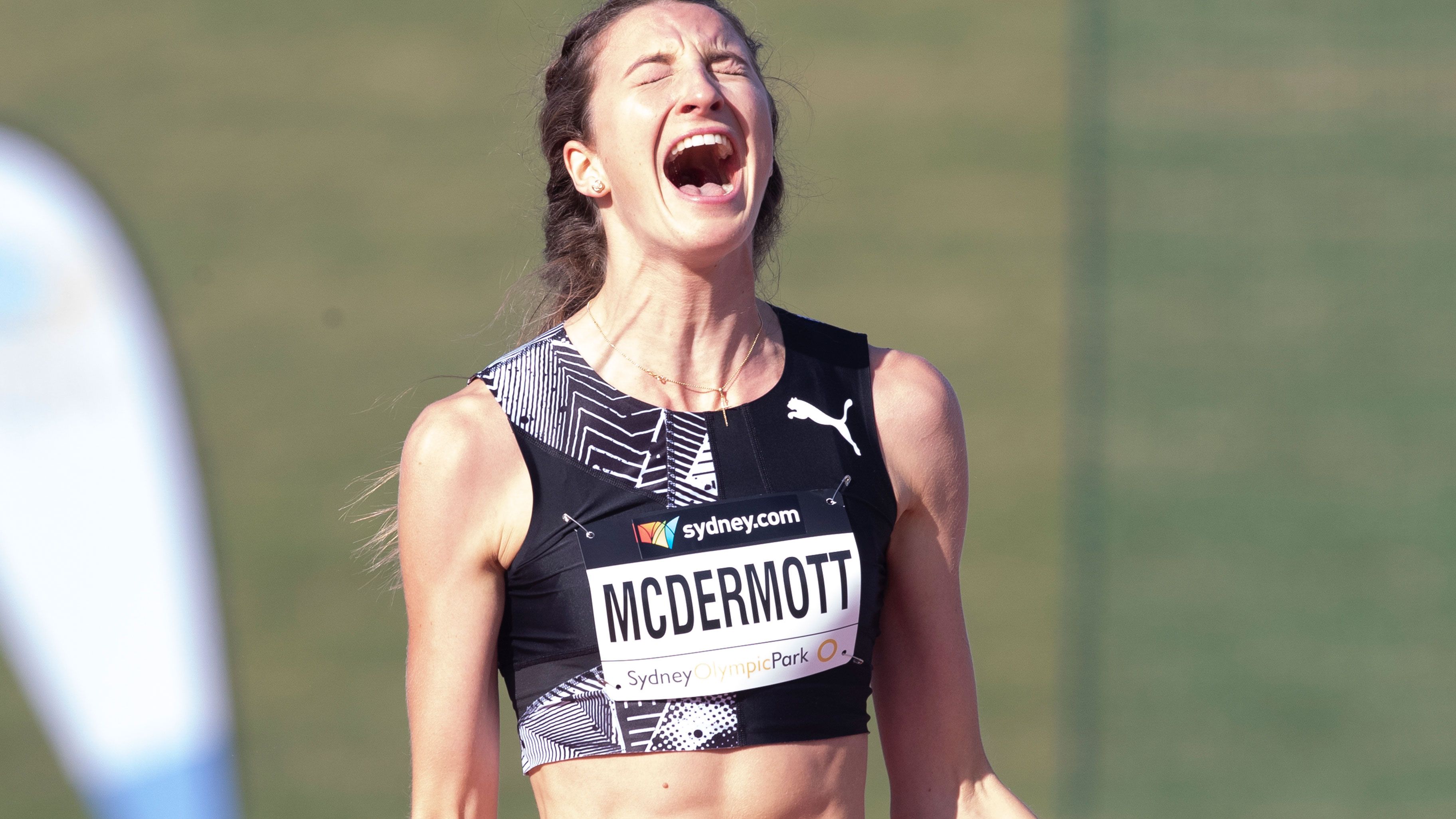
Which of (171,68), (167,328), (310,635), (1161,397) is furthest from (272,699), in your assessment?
(1161,397)

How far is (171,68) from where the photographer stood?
388 centimetres

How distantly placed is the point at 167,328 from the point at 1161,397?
267 cm

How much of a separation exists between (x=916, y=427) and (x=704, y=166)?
0.35 m

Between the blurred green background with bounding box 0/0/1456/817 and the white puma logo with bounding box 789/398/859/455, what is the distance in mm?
2373

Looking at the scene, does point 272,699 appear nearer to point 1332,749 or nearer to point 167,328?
point 167,328

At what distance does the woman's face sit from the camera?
139 cm

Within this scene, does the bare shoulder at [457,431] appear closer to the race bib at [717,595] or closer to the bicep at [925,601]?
the race bib at [717,595]

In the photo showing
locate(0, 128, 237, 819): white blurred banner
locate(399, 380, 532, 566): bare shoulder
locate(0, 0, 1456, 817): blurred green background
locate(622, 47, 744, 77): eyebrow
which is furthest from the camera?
locate(0, 0, 1456, 817): blurred green background

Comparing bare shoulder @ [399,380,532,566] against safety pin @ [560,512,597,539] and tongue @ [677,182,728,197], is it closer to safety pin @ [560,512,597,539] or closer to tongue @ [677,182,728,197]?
safety pin @ [560,512,597,539]

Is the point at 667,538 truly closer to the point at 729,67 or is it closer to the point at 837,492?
the point at 837,492

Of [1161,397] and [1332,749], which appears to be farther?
[1161,397]

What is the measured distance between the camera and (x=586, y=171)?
1508 mm

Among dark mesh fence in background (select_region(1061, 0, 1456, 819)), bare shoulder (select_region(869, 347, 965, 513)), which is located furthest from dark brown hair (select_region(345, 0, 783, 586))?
dark mesh fence in background (select_region(1061, 0, 1456, 819))

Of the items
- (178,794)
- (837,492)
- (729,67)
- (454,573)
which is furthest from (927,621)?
(178,794)
